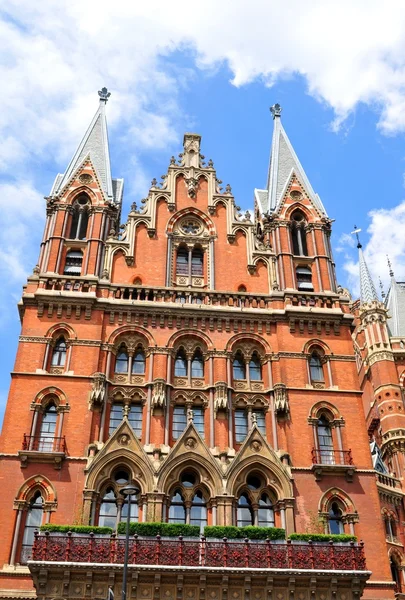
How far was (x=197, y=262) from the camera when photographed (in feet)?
122

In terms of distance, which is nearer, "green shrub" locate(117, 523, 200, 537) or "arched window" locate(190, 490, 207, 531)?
"green shrub" locate(117, 523, 200, 537)

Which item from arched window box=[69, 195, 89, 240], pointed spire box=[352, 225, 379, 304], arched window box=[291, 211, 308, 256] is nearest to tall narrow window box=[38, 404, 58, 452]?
arched window box=[69, 195, 89, 240]

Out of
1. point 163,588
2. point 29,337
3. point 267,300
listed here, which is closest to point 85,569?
point 163,588

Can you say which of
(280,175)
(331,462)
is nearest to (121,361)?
(331,462)

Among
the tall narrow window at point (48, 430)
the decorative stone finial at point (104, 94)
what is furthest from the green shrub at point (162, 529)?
the decorative stone finial at point (104, 94)

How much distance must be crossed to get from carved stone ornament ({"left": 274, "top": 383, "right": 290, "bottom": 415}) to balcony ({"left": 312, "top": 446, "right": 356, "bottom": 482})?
2.20m

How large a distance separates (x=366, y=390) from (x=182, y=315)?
28.2 meters

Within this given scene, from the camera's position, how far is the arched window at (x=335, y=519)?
29406 mm

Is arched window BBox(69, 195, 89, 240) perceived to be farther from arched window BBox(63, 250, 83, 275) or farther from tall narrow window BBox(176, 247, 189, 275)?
tall narrow window BBox(176, 247, 189, 275)

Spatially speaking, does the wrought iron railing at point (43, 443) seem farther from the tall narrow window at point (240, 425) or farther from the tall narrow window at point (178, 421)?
the tall narrow window at point (240, 425)

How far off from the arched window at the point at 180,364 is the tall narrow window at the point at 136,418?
2.50 m

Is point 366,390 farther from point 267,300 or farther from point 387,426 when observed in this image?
point 267,300

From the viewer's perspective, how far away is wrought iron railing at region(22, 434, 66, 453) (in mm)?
29297

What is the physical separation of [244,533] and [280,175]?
74.2 ft
